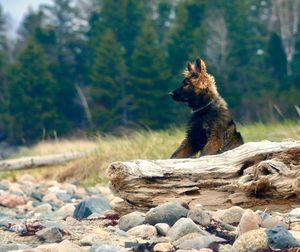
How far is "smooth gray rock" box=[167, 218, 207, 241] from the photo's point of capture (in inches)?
158

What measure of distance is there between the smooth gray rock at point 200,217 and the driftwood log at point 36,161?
8392mm

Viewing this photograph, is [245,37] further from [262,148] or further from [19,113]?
[262,148]

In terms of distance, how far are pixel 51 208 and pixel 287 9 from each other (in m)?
35.0

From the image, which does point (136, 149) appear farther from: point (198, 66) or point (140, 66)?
point (140, 66)

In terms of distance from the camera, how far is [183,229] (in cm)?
404

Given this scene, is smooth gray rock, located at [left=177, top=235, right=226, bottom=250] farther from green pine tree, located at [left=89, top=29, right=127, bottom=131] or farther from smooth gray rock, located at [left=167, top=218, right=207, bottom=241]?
green pine tree, located at [left=89, top=29, right=127, bottom=131]

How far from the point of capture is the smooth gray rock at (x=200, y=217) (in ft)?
14.3

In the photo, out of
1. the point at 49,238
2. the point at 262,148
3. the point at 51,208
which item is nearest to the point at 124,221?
the point at 49,238

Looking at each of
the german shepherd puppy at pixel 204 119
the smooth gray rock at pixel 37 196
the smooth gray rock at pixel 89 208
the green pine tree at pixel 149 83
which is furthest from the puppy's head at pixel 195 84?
the green pine tree at pixel 149 83

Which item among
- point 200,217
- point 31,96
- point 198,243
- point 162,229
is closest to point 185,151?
point 200,217

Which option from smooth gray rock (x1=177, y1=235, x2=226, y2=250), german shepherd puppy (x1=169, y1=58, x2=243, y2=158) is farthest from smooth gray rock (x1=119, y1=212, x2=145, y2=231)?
german shepherd puppy (x1=169, y1=58, x2=243, y2=158)

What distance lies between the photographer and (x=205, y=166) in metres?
5.22

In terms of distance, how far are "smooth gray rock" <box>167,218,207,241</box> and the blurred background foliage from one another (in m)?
27.6

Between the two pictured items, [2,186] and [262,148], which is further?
[2,186]
